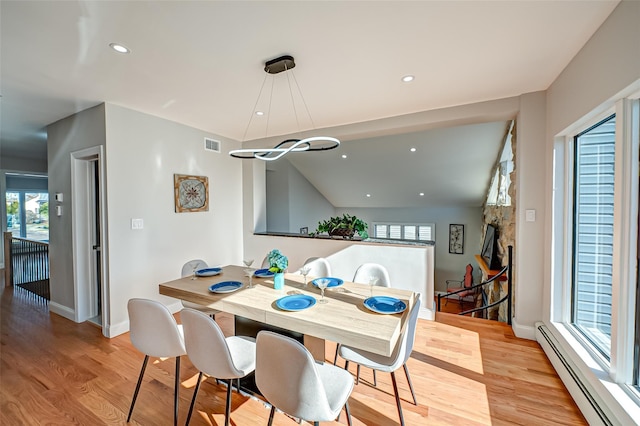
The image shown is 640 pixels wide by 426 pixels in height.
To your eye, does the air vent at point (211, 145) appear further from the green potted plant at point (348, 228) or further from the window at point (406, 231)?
the window at point (406, 231)

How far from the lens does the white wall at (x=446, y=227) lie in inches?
339

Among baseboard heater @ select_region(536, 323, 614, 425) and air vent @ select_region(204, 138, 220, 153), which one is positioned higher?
air vent @ select_region(204, 138, 220, 153)

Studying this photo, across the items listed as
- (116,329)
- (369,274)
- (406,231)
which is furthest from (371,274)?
(406,231)

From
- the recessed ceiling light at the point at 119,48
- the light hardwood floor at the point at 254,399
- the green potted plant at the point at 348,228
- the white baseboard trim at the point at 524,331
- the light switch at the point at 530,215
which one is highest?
the recessed ceiling light at the point at 119,48

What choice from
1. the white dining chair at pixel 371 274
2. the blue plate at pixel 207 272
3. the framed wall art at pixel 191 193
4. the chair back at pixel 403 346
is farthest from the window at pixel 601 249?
the framed wall art at pixel 191 193

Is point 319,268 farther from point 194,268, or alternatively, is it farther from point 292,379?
point 292,379

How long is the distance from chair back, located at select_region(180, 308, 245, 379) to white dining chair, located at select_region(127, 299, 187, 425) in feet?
0.52

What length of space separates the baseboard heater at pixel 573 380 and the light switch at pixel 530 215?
106cm

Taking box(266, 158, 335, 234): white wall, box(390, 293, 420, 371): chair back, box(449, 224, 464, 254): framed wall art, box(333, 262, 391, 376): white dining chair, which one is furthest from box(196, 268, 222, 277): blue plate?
box(449, 224, 464, 254): framed wall art

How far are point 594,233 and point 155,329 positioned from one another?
3286mm

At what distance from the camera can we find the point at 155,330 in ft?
5.48

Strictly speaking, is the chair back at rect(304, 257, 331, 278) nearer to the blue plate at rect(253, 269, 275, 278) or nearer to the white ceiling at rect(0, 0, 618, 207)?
the blue plate at rect(253, 269, 275, 278)

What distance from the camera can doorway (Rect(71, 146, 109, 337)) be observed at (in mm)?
3326

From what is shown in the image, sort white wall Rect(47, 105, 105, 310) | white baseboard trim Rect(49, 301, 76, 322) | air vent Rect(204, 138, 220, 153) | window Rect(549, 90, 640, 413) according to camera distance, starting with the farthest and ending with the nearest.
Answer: air vent Rect(204, 138, 220, 153) < white baseboard trim Rect(49, 301, 76, 322) < white wall Rect(47, 105, 105, 310) < window Rect(549, 90, 640, 413)
